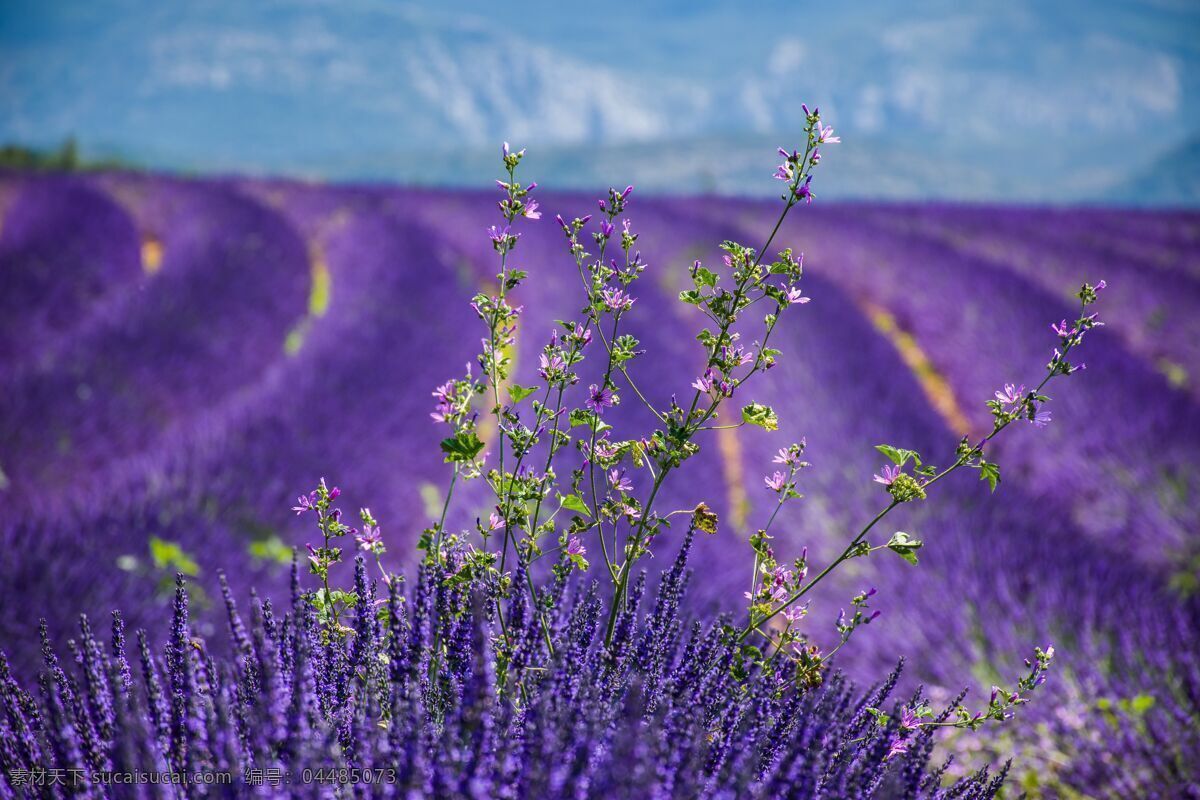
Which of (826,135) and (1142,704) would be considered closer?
(826,135)

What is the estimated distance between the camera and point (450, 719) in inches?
40.4

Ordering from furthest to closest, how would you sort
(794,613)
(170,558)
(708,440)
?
(708,440) → (170,558) → (794,613)

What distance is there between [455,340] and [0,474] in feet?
9.04

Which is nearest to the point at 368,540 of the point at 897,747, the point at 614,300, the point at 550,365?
the point at 550,365

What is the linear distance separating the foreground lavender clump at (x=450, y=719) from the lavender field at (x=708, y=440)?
115 centimetres

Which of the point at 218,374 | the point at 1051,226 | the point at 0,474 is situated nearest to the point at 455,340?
the point at 218,374

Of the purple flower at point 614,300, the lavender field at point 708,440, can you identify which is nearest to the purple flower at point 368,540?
the purple flower at point 614,300

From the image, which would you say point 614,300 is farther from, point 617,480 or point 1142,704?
point 1142,704

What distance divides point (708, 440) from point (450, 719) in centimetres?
469

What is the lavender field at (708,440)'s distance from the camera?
95.2 inches

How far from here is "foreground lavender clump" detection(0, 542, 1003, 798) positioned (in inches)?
32.5

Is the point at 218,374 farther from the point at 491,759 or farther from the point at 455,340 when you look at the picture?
the point at 491,759

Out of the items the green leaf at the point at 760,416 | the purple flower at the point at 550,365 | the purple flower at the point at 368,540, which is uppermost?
the purple flower at the point at 550,365

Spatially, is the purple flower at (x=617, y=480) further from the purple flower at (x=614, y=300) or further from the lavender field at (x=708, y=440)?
the lavender field at (x=708, y=440)
